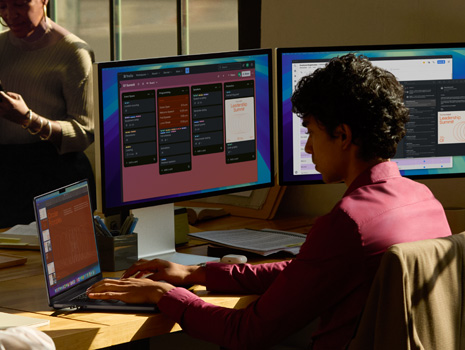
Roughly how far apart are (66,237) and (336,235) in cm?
58

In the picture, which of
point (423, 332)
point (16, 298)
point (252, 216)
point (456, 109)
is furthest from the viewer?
point (252, 216)

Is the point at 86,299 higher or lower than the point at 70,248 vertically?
lower

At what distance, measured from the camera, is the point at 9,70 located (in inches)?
143

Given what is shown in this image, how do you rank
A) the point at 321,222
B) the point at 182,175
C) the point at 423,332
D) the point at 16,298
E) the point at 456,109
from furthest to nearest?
the point at 456,109
the point at 182,175
the point at 16,298
the point at 321,222
the point at 423,332

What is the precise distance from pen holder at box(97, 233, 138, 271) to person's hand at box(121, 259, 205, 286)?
0.11 meters

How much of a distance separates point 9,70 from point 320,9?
1.58 m

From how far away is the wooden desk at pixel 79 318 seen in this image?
1449 millimetres

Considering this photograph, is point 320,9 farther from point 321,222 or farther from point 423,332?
point 423,332

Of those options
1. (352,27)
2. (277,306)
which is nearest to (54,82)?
(352,27)

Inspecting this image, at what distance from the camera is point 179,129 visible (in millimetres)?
2043

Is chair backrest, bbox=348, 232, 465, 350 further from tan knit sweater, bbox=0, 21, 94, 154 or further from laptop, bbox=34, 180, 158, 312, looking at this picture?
tan knit sweater, bbox=0, 21, 94, 154

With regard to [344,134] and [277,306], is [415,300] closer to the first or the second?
[277,306]

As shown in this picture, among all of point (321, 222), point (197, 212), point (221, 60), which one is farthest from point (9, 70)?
point (321, 222)

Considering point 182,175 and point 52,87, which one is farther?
point 52,87
